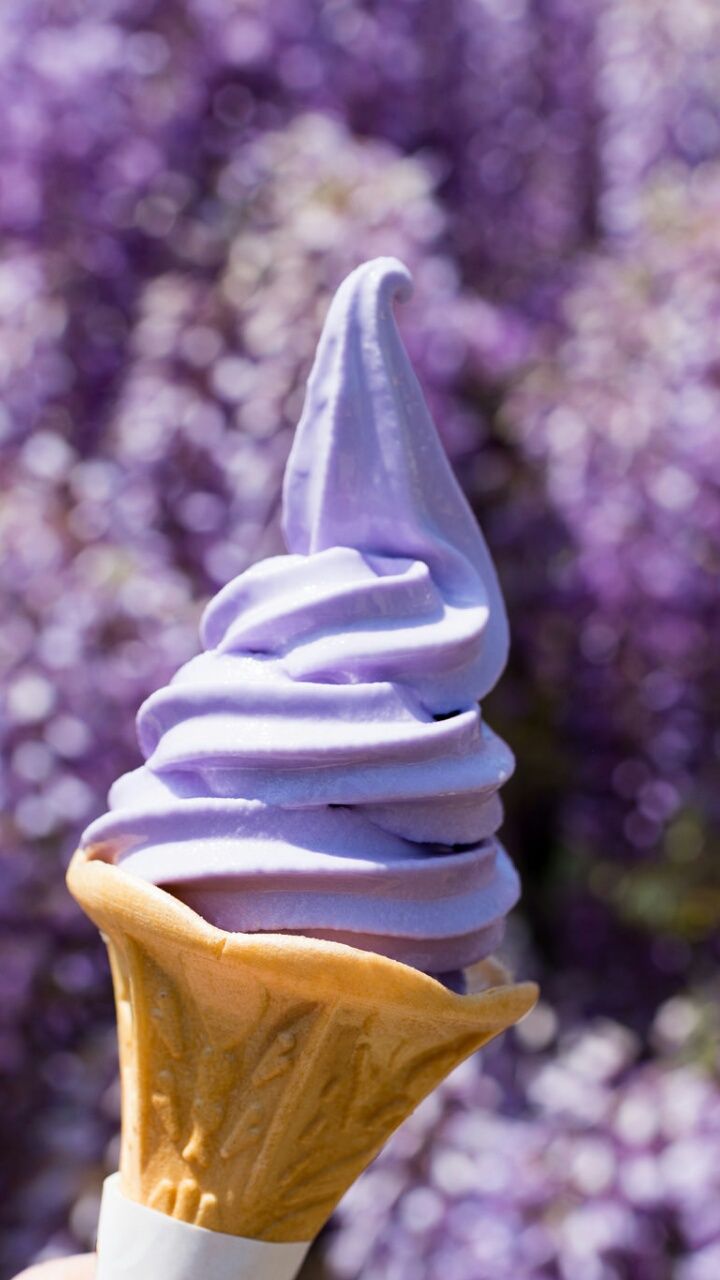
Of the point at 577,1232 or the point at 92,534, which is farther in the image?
the point at 92,534

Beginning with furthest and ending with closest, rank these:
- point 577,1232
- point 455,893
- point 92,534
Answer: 1. point 92,534
2. point 577,1232
3. point 455,893

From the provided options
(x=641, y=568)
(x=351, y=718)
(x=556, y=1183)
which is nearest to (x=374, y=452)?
(x=351, y=718)

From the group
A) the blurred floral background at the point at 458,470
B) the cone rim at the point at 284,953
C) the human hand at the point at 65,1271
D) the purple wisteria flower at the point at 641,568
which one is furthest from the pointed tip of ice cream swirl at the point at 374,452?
the purple wisteria flower at the point at 641,568

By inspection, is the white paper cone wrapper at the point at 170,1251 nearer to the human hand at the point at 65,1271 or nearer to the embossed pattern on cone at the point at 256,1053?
the embossed pattern on cone at the point at 256,1053

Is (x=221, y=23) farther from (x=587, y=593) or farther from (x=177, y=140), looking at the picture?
(x=587, y=593)

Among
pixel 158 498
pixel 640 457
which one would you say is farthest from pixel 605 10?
pixel 158 498

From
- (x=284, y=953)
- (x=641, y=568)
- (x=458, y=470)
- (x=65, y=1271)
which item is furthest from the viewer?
(x=458, y=470)

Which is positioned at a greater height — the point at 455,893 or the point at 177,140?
the point at 177,140

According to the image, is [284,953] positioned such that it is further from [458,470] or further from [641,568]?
[458,470]
